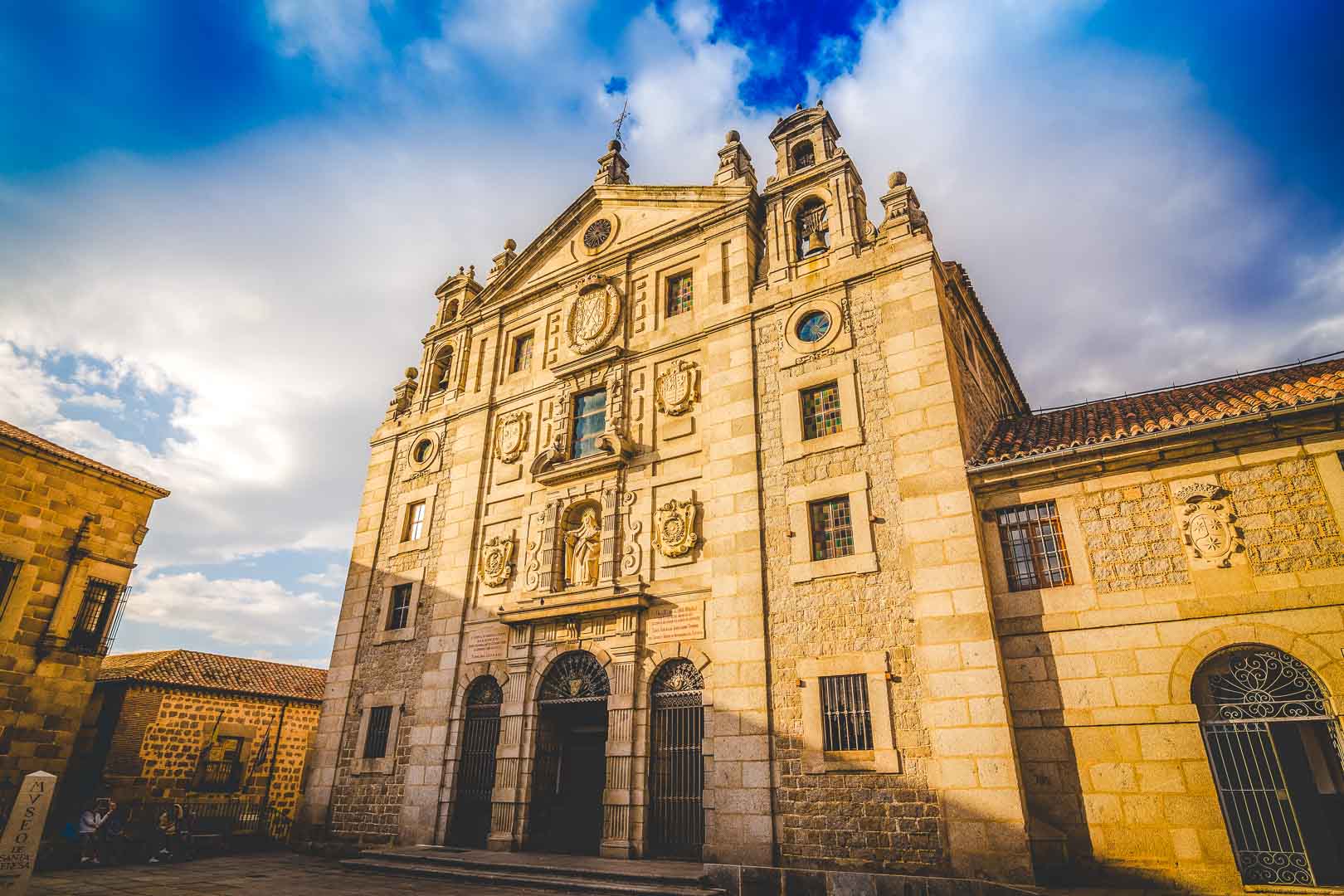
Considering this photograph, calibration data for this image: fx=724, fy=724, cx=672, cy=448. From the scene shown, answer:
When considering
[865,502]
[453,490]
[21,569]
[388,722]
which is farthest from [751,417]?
[21,569]

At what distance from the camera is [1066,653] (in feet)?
40.0

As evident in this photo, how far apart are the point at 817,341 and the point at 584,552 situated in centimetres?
751

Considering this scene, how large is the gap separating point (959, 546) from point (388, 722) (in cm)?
1517

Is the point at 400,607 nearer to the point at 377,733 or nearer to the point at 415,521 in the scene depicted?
the point at 415,521

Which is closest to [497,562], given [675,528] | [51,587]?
[675,528]

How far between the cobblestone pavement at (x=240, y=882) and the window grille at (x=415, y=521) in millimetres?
8501

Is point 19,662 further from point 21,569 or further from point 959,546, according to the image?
point 959,546

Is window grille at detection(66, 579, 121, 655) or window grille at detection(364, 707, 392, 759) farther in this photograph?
window grille at detection(364, 707, 392, 759)

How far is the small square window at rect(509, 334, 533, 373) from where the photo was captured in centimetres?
2252

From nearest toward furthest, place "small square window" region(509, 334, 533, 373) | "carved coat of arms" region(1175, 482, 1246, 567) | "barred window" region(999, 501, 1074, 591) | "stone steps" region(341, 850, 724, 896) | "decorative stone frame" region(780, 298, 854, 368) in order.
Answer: "carved coat of arms" region(1175, 482, 1246, 567)
"stone steps" region(341, 850, 724, 896)
"barred window" region(999, 501, 1074, 591)
"decorative stone frame" region(780, 298, 854, 368)
"small square window" region(509, 334, 533, 373)

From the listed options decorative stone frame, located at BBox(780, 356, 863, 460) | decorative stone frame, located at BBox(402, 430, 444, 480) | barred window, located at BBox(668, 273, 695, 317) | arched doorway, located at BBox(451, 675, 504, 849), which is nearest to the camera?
decorative stone frame, located at BBox(780, 356, 863, 460)

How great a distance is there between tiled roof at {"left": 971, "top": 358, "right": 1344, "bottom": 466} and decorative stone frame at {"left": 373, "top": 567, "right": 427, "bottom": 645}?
48.8 ft

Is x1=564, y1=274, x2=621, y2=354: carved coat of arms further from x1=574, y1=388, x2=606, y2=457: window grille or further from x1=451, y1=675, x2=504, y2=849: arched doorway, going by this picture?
x1=451, y1=675, x2=504, y2=849: arched doorway

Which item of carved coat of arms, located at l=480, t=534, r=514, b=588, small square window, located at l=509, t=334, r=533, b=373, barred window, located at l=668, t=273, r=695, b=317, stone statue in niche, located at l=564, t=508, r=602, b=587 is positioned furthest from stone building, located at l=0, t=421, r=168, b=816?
barred window, located at l=668, t=273, r=695, b=317
